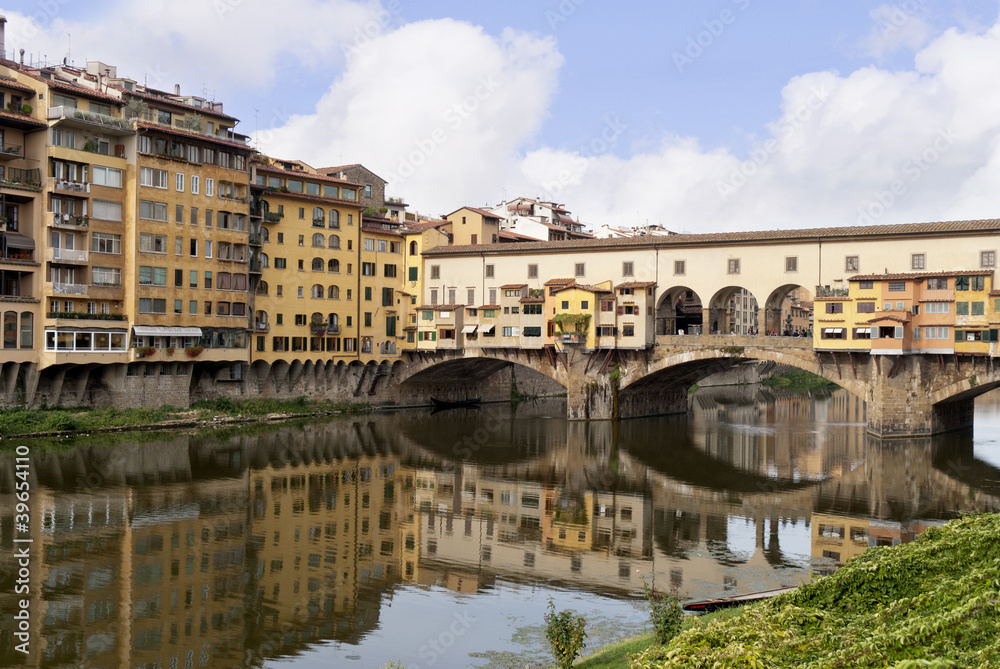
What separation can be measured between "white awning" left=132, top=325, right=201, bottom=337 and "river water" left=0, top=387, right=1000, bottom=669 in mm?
5769

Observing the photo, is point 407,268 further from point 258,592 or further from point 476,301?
point 258,592

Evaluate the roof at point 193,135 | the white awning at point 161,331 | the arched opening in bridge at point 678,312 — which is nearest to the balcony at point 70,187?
the roof at point 193,135

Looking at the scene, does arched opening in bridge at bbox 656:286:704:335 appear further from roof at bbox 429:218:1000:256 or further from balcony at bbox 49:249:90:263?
balcony at bbox 49:249:90:263

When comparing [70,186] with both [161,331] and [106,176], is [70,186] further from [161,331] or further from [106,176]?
[161,331]

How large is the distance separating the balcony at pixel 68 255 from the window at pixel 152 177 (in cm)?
451

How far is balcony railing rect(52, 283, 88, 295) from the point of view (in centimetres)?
4247

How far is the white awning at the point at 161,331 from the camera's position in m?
45.2

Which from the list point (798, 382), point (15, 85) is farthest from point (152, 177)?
point (798, 382)

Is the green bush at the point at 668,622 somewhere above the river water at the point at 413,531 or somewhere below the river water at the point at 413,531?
above

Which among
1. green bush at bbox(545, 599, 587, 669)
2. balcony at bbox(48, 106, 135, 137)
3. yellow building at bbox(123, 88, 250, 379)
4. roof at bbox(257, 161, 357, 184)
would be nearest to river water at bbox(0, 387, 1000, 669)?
green bush at bbox(545, 599, 587, 669)

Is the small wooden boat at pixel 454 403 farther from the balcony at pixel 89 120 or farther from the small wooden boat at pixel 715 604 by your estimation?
the small wooden boat at pixel 715 604

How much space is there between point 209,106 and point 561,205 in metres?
50.1

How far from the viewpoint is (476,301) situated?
192ft

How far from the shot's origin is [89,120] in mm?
43000
